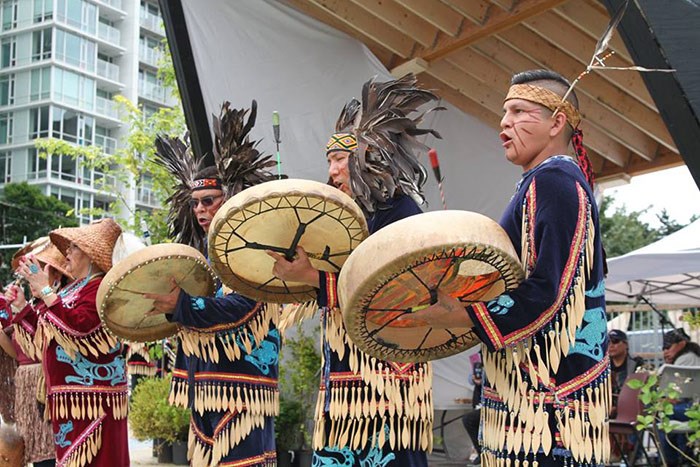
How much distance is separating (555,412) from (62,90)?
5266cm

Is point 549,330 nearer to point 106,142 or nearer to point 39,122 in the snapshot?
point 39,122

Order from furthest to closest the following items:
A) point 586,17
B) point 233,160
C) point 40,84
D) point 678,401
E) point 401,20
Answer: point 40,84 < point 401,20 < point 586,17 < point 678,401 < point 233,160

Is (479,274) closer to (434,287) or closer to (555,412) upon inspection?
(434,287)

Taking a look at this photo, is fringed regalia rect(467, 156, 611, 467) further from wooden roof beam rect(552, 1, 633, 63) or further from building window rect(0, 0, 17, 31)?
building window rect(0, 0, 17, 31)

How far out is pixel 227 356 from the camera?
15.2 ft

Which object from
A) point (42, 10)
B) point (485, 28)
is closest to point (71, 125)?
point (42, 10)

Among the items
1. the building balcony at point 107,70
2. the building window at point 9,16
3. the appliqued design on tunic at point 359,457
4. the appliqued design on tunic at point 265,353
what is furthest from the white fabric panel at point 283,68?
the building window at point 9,16

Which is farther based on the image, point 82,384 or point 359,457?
point 82,384

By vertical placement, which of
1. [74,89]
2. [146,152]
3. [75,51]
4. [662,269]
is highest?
[75,51]

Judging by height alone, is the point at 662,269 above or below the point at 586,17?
below

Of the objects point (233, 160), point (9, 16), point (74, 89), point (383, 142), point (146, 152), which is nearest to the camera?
point (383, 142)

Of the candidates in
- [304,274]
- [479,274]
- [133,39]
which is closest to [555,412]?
[479,274]

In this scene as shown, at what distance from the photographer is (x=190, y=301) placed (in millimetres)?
4383

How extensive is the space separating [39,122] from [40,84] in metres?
2.21
